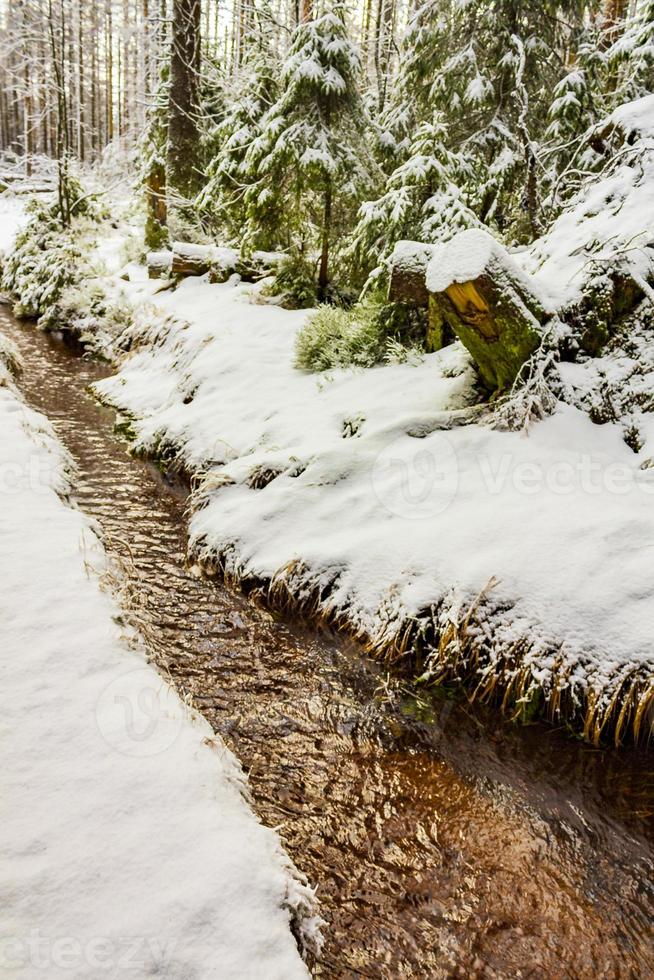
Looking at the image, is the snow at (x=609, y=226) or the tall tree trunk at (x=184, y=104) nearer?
the snow at (x=609, y=226)

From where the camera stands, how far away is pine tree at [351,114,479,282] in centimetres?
768

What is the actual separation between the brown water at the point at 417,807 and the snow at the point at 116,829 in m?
0.39

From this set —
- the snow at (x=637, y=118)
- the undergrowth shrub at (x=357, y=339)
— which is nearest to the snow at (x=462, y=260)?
the undergrowth shrub at (x=357, y=339)

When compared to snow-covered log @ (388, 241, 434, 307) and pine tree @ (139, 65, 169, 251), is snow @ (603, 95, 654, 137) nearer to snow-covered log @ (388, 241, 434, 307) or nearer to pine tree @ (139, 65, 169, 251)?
snow-covered log @ (388, 241, 434, 307)

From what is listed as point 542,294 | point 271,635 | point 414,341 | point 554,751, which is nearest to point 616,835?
point 554,751

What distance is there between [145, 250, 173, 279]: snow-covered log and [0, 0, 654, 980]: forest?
312 centimetres

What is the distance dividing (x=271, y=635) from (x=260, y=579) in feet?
1.72

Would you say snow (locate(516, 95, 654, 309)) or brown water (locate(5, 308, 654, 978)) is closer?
brown water (locate(5, 308, 654, 978))

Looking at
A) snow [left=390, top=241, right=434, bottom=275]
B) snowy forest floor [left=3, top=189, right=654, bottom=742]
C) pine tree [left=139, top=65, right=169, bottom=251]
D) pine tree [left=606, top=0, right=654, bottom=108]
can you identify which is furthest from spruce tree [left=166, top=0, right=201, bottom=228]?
snow [left=390, top=241, right=434, bottom=275]

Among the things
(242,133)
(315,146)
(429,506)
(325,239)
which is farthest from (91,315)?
(429,506)

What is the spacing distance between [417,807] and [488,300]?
380cm

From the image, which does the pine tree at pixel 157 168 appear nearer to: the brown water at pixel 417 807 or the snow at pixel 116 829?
the brown water at pixel 417 807

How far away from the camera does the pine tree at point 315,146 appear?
893 cm

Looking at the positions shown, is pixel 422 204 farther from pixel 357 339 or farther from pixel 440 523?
pixel 440 523
